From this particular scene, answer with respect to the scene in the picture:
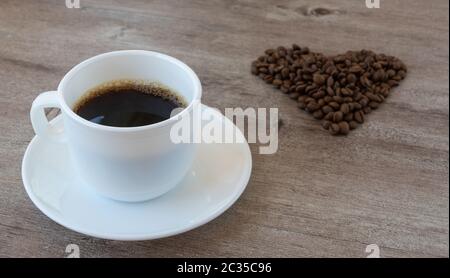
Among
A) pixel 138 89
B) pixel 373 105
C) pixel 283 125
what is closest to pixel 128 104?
pixel 138 89

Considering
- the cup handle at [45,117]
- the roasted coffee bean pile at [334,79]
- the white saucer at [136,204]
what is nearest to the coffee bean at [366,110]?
the roasted coffee bean pile at [334,79]

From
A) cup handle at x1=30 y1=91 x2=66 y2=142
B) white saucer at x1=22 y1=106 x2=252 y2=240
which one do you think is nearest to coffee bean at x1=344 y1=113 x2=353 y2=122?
white saucer at x1=22 y1=106 x2=252 y2=240

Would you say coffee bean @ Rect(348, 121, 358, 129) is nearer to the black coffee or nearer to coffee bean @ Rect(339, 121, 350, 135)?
coffee bean @ Rect(339, 121, 350, 135)

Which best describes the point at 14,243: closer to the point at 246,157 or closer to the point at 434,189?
the point at 246,157

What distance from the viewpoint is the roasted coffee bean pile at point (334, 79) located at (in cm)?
62

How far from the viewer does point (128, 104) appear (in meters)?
0.50

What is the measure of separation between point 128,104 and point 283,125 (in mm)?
196

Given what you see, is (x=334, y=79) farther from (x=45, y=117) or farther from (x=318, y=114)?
(x=45, y=117)

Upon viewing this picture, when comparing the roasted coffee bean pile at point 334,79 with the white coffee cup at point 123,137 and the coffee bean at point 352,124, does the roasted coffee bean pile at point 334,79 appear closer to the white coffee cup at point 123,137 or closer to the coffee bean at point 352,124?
the coffee bean at point 352,124

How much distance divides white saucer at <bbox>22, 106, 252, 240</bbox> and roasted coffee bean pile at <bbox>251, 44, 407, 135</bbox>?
0.42 ft

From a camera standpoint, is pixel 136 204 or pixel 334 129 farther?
pixel 334 129

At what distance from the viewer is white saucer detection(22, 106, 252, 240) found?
449mm

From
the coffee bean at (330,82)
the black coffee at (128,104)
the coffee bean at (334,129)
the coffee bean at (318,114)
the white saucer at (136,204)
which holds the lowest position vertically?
the white saucer at (136,204)
